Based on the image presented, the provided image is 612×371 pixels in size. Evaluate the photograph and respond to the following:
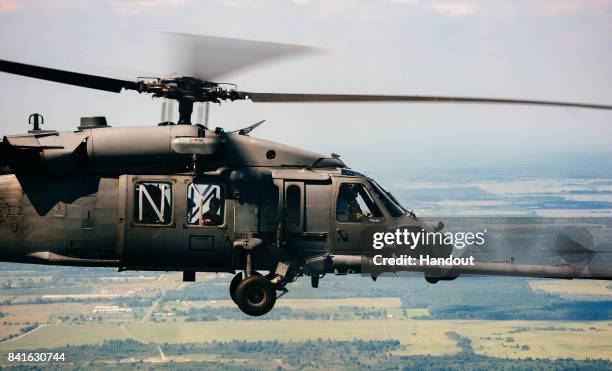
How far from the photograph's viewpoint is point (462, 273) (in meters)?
21.1

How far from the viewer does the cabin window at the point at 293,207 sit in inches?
819

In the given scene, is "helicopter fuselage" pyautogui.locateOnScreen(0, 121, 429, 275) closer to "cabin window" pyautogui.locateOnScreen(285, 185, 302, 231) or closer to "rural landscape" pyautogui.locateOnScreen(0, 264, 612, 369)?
"cabin window" pyautogui.locateOnScreen(285, 185, 302, 231)

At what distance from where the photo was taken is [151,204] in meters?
20.7

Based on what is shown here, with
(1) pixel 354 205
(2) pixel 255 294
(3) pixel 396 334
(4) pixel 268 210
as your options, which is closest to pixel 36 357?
(3) pixel 396 334

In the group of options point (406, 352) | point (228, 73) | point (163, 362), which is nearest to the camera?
point (228, 73)

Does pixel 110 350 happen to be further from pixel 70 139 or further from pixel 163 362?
pixel 70 139

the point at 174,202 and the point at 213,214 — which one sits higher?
the point at 174,202

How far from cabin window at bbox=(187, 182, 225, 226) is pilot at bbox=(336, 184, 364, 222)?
213 cm

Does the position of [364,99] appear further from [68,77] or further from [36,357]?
[36,357]

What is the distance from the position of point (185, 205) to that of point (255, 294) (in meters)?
2.04

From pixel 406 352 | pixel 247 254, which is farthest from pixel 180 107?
pixel 406 352

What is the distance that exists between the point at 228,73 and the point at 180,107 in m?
1.38

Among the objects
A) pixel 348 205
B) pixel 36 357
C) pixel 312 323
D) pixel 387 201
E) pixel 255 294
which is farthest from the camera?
pixel 312 323

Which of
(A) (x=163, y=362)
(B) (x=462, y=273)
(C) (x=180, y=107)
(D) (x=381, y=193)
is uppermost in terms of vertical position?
(C) (x=180, y=107)
